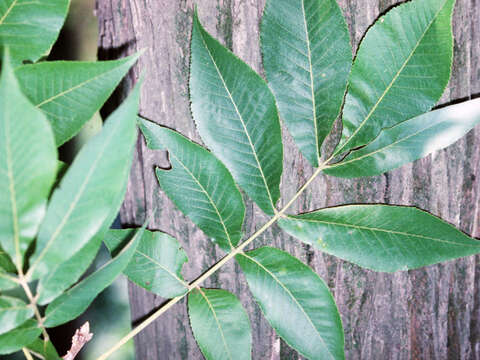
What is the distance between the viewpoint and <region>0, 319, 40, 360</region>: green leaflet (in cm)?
40

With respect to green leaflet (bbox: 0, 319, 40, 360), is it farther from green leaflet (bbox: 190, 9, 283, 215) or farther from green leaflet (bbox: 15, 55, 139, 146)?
green leaflet (bbox: 190, 9, 283, 215)

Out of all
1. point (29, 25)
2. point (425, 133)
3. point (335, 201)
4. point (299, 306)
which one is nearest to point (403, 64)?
point (425, 133)

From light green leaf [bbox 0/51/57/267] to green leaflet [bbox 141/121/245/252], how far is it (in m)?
0.26

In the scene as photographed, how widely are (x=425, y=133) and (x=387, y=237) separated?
0.16 meters

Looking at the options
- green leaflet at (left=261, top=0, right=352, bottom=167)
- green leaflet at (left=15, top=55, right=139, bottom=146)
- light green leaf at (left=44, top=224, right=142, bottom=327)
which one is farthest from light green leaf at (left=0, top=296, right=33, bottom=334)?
green leaflet at (left=261, top=0, right=352, bottom=167)

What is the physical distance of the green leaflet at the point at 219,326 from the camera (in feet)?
1.94

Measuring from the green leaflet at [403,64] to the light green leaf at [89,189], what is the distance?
371 millimetres

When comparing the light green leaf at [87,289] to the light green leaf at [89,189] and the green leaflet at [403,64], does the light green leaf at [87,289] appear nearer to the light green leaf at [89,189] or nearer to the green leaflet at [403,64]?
the light green leaf at [89,189]

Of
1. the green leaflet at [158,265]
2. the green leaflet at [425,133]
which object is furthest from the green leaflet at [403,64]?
the green leaflet at [158,265]

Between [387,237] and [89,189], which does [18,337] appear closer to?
[89,189]

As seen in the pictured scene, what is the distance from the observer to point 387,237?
23.0 inches

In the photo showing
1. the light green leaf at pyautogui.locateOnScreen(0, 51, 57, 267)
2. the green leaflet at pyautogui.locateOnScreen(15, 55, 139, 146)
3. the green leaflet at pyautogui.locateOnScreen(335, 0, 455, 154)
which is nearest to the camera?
the light green leaf at pyautogui.locateOnScreen(0, 51, 57, 267)

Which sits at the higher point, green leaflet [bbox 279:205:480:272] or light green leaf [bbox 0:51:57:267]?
light green leaf [bbox 0:51:57:267]

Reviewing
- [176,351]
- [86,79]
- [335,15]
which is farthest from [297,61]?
[176,351]
